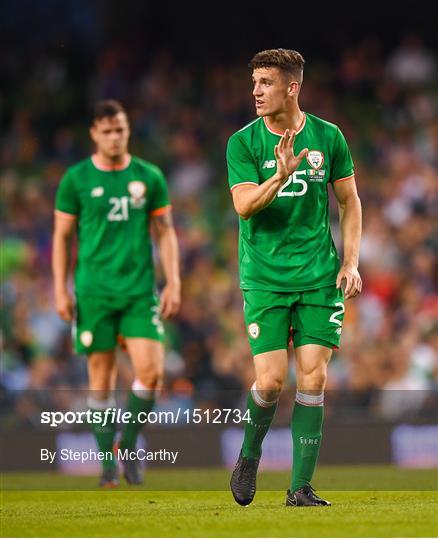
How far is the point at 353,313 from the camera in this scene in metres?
16.0

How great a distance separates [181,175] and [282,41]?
350cm

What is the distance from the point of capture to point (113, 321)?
33.1 ft

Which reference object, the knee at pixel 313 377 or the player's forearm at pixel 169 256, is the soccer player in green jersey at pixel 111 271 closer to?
the player's forearm at pixel 169 256

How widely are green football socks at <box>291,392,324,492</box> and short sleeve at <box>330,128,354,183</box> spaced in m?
1.27

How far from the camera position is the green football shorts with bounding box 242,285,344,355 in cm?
768

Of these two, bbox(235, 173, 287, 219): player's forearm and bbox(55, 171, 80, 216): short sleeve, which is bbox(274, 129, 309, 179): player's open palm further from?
bbox(55, 171, 80, 216): short sleeve

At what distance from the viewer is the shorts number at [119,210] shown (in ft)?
32.9

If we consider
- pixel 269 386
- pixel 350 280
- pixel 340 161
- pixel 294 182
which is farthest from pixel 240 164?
pixel 269 386

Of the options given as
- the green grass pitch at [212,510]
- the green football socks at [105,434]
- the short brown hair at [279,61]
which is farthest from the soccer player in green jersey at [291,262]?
the green football socks at [105,434]

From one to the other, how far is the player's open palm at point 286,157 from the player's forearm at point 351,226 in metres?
0.66

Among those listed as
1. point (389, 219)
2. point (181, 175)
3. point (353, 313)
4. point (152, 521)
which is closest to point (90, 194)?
point (152, 521)

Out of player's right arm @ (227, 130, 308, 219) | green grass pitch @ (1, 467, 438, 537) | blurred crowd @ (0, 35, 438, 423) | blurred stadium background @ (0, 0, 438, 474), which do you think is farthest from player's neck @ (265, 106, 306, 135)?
blurred crowd @ (0, 35, 438, 423)

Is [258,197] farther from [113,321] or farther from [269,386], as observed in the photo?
[113,321]

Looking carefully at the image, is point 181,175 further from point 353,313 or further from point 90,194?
point 90,194
